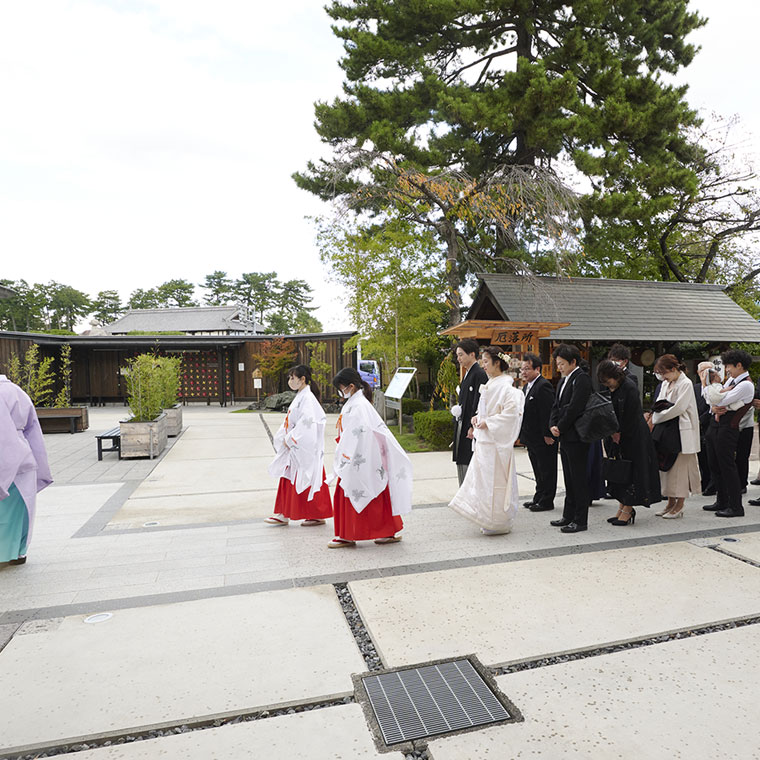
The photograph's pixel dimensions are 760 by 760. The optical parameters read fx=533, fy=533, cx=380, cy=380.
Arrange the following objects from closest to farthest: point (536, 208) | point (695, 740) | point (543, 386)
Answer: point (695, 740), point (543, 386), point (536, 208)

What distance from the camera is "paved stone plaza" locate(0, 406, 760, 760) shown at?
2070 mm

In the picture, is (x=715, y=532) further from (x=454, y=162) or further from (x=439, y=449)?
(x=454, y=162)

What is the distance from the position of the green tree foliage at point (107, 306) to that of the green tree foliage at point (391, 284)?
108ft

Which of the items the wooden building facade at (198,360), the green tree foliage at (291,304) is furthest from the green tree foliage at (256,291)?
the wooden building facade at (198,360)

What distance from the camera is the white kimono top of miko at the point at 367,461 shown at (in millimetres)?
4152

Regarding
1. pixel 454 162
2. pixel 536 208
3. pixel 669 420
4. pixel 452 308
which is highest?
pixel 454 162

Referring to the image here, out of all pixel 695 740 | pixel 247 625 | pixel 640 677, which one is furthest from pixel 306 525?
pixel 695 740

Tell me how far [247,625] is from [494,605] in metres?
1.42

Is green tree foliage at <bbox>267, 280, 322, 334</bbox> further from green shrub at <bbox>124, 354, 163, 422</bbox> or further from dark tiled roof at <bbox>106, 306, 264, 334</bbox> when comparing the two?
green shrub at <bbox>124, 354, 163, 422</bbox>

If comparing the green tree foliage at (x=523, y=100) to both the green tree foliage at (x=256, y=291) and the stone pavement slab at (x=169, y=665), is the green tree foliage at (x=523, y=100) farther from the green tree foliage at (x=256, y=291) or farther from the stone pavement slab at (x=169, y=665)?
the green tree foliage at (x=256, y=291)

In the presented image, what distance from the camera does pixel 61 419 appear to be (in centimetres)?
1287

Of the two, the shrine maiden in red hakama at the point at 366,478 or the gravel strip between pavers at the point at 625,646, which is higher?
the shrine maiden in red hakama at the point at 366,478

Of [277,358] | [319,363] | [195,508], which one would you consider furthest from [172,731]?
[277,358]

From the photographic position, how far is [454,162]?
46.3 feet
